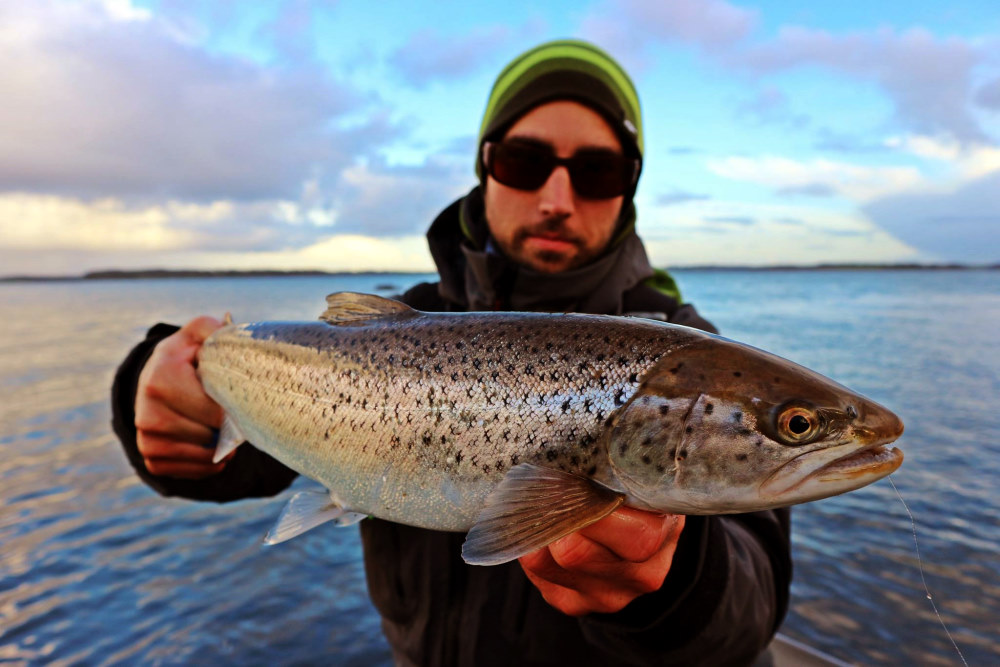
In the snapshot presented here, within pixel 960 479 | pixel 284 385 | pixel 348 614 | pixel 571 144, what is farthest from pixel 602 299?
pixel 960 479

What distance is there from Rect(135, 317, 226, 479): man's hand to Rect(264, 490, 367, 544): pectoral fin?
3.74 ft

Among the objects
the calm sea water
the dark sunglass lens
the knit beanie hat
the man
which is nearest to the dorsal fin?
the man

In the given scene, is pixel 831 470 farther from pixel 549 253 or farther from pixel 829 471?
pixel 549 253

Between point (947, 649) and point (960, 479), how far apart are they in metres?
5.57

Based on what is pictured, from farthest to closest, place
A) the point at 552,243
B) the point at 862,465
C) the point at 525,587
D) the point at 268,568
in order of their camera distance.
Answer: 1. the point at 268,568
2. the point at 552,243
3. the point at 525,587
4. the point at 862,465

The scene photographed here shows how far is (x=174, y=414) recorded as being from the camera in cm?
343

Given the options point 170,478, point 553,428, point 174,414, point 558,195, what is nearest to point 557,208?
point 558,195

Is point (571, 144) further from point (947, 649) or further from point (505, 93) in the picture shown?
point (947, 649)

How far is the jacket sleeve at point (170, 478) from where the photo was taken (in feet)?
12.7

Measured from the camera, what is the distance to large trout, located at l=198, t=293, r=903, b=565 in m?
1.89

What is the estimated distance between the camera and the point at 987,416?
14750mm

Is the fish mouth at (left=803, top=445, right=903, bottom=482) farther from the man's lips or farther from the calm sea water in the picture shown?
the calm sea water

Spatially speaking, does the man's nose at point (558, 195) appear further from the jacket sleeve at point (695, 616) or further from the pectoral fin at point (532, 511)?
the pectoral fin at point (532, 511)

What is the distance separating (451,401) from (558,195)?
230 cm
